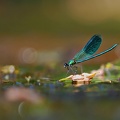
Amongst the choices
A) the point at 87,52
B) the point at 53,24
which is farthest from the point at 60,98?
the point at 53,24

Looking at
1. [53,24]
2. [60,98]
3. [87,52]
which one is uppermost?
[53,24]

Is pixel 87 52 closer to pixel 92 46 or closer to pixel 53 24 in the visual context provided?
pixel 92 46

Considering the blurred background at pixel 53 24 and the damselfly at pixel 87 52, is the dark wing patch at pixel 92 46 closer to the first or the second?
the damselfly at pixel 87 52

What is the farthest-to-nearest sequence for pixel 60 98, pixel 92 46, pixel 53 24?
pixel 53 24 < pixel 92 46 < pixel 60 98

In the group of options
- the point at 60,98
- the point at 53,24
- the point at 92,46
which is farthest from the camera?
the point at 53,24

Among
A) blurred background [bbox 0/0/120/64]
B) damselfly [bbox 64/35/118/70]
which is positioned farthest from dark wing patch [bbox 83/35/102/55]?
blurred background [bbox 0/0/120/64]

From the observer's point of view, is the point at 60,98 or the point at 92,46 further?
the point at 92,46

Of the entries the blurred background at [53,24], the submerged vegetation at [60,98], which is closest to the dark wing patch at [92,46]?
the submerged vegetation at [60,98]

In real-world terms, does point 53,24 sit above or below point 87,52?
above

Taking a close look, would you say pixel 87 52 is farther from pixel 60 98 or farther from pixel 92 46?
pixel 60 98

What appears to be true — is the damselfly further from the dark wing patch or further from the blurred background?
the blurred background
